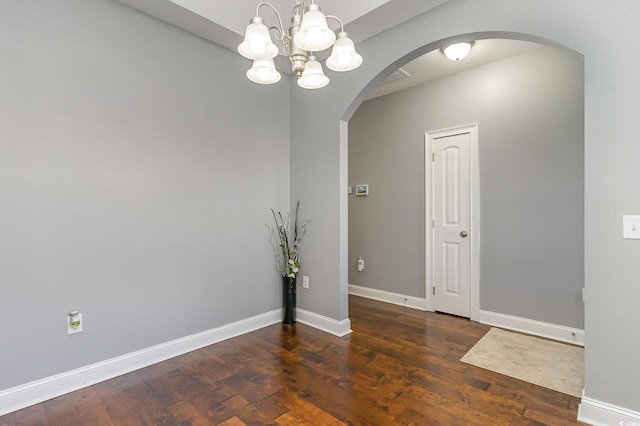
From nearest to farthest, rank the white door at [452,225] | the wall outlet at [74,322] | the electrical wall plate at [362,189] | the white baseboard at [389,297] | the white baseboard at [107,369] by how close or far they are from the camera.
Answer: the white baseboard at [107,369], the wall outlet at [74,322], the white door at [452,225], the white baseboard at [389,297], the electrical wall plate at [362,189]

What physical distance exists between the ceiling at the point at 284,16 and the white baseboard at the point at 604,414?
9.14 feet

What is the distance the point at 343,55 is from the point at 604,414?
240cm

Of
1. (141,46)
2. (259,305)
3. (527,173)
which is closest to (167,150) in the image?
(141,46)

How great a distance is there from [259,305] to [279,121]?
2.01m

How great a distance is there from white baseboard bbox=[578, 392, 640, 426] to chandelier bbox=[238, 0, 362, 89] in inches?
89.1

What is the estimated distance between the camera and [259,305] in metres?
3.36

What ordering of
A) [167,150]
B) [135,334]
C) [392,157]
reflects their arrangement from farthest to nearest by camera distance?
[392,157], [167,150], [135,334]

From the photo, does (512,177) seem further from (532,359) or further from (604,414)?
(604,414)

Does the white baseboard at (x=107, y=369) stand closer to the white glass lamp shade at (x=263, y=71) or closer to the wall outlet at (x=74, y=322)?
the wall outlet at (x=74, y=322)

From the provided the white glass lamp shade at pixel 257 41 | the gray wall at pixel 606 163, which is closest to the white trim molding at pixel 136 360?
the gray wall at pixel 606 163

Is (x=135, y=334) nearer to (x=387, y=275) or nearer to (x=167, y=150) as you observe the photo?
(x=167, y=150)

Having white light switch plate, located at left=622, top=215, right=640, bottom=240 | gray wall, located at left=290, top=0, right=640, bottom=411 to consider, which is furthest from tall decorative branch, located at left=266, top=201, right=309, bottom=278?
white light switch plate, located at left=622, top=215, right=640, bottom=240

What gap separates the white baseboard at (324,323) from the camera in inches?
124

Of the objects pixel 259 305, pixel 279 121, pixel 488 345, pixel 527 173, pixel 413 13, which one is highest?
pixel 413 13
